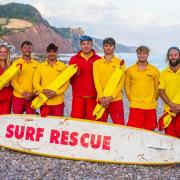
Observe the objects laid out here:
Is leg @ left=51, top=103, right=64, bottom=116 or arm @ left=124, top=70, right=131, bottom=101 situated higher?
arm @ left=124, top=70, right=131, bottom=101

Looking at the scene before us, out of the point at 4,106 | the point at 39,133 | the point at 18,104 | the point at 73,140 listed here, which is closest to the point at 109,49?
the point at 73,140

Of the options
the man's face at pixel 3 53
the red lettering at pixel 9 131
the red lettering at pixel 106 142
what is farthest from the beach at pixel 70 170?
the man's face at pixel 3 53

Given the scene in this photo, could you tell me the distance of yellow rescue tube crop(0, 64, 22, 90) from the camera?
7182mm

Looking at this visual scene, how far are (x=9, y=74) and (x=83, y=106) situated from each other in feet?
4.69

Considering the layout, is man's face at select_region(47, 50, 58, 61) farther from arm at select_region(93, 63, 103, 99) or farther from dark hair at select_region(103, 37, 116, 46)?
dark hair at select_region(103, 37, 116, 46)

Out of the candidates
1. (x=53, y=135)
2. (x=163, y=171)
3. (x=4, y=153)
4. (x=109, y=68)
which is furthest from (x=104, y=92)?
(x=4, y=153)

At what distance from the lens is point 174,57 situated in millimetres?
6527

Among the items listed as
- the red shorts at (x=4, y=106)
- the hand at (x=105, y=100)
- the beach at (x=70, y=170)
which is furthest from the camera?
the red shorts at (x=4, y=106)

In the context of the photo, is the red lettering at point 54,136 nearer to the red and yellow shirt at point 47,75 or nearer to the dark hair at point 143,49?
the red and yellow shirt at point 47,75

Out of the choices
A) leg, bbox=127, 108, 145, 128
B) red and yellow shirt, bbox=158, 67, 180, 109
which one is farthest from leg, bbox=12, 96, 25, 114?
red and yellow shirt, bbox=158, 67, 180, 109

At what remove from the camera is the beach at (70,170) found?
19.9 ft

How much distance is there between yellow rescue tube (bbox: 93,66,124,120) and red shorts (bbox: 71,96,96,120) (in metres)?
0.27

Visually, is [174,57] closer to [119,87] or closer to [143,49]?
[143,49]

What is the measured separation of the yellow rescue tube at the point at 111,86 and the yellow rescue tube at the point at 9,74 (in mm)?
1595
